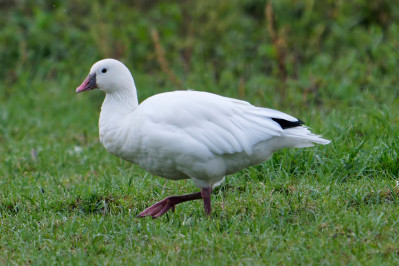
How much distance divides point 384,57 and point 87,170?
4.66 m

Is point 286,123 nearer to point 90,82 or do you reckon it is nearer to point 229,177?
point 229,177

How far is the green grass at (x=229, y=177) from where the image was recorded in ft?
13.3

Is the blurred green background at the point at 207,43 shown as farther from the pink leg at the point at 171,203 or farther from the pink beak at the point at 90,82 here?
the pink leg at the point at 171,203

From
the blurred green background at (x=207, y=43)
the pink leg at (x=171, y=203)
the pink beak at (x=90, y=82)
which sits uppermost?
the pink beak at (x=90, y=82)

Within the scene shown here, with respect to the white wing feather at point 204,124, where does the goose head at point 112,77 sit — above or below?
above

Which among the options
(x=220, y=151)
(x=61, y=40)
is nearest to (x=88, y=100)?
(x=61, y=40)

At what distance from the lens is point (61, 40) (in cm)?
1089

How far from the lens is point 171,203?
15.5 ft

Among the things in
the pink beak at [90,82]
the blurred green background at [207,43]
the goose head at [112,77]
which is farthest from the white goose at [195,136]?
the blurred green background at [207,43]

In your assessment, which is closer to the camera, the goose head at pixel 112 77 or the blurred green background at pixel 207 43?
the goose head at pixel 112 77

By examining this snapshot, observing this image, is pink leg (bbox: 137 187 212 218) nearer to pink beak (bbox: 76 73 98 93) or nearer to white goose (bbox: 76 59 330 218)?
white goose (bbox: 76 59 330 218)

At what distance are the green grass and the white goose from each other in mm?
352

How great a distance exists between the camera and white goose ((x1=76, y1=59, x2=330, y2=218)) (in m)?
4.35

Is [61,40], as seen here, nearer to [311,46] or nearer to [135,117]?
[311,46]
